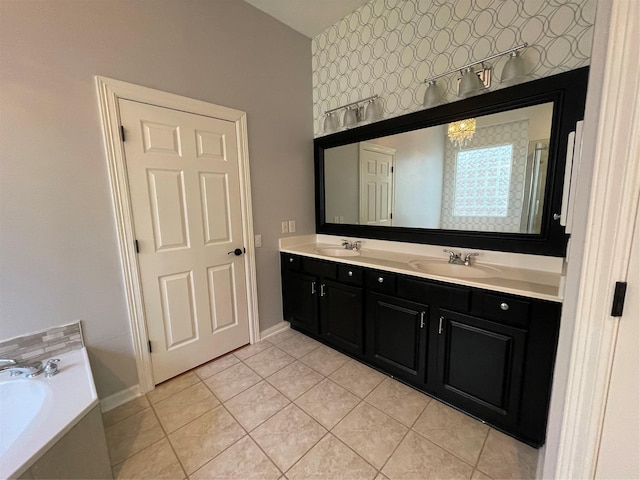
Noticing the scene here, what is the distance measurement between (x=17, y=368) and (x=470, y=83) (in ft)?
9.90

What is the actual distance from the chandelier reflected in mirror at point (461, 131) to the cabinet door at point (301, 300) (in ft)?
5.01

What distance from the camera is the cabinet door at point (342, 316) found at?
2.08 meters

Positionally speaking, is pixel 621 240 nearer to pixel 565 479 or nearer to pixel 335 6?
pixel 565 479

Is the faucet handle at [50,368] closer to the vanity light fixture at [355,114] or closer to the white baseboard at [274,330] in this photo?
the white baseboard at [274,330]

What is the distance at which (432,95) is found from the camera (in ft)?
6.15

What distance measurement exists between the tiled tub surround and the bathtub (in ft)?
0.20

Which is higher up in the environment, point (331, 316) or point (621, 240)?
point (621, 240)

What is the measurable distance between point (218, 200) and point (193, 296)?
2.57ft

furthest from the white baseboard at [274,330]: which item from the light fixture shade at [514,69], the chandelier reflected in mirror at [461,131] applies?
the light fixture shade at [514,69]

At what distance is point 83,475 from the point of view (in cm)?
113

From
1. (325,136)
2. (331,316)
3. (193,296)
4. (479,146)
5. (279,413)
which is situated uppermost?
(325,136)

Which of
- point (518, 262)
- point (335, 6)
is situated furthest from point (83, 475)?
point (335, 6)

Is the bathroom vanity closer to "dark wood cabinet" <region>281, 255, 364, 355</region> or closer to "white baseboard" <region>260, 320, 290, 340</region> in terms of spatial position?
"dark wood cabinet" <region>281, 255, 364, 355</region>

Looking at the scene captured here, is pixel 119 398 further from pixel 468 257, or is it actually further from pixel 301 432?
pixel 468 257
